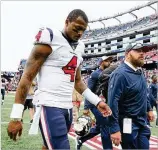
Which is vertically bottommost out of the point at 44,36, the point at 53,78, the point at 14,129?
the point at 14,129

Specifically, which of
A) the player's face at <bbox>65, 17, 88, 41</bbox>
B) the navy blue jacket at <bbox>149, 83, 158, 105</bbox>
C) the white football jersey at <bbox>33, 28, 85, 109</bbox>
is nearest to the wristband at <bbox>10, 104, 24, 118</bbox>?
the white football jersey at <bbox>33, 28, 85, 109</bbox>

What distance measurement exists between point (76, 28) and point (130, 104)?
1280mm

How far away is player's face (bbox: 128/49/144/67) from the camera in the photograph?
14.0 ft

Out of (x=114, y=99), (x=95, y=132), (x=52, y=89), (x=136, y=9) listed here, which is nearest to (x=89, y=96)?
(x=114, y=99)

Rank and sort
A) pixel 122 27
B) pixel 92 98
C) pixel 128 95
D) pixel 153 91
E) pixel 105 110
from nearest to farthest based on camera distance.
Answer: pixel 105 110 → pixel 92 98 → pixel 128 95 → pixel 153 91 → pixel 122 27

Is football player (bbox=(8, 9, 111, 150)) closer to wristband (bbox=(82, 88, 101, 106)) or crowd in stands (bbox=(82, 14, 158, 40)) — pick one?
wristband (bbox=(82, 88, 101, 106))

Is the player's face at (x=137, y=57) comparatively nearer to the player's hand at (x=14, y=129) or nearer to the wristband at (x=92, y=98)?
the wristband at (x=92, y=98)

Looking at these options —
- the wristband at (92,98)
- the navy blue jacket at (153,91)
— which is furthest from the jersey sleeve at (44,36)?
the navy blue jacket at (153,91)

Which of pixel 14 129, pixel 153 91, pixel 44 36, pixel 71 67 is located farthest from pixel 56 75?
pixel 153 91

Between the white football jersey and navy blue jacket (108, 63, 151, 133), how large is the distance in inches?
34.7

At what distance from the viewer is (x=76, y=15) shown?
10.8 feet

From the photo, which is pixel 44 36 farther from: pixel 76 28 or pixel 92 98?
pixel 92 98

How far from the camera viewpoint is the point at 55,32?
127 inches

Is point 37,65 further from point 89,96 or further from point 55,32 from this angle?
point 89,96
